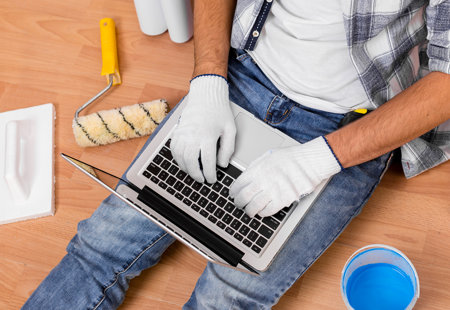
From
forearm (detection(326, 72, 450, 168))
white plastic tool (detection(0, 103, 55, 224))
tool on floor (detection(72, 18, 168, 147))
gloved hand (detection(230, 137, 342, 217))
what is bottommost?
white plastic tool (detection(0, 103, 55, 224))

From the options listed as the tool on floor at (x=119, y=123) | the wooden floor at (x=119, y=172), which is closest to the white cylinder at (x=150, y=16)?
the wooden floor at (x=119, y=172)

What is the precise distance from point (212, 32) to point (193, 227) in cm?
42

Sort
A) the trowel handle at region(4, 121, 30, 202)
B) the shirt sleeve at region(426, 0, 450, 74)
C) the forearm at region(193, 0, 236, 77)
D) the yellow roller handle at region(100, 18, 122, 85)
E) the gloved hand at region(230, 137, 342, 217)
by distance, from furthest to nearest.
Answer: the yellow roller handle at region(100, 18, 122, 85) < the trowel handle at region(4, 121, 30, 202) < the forearm at region(193, 0, 236, 77) < the gloved hand at region(230, 137, 342, 217) < the shirt sleeve at region(426, 0, 450, 74)

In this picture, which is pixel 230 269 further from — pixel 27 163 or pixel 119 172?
pixel 27 163

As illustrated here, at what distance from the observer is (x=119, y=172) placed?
4.06 ft

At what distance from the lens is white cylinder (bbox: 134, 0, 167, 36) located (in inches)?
50.8

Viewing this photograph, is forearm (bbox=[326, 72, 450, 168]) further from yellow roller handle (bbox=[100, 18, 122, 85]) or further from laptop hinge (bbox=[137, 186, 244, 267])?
yellow roller handle (bbox=[100, 18, 122, 85])

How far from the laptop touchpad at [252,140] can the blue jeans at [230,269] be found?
0.13 feet

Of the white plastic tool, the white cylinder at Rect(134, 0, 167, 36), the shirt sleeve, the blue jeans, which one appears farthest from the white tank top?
the white plastic tool

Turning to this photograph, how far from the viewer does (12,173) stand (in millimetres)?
1201

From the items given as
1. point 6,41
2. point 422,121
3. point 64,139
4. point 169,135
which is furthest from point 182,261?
point 6,41

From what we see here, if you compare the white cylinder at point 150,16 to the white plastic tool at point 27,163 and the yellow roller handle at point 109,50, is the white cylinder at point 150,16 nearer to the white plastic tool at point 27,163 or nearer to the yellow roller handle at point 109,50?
the yellow roller handle at point 109,50

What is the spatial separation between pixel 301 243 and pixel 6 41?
107 cm

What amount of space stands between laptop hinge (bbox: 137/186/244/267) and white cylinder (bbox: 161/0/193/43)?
1.81ft
